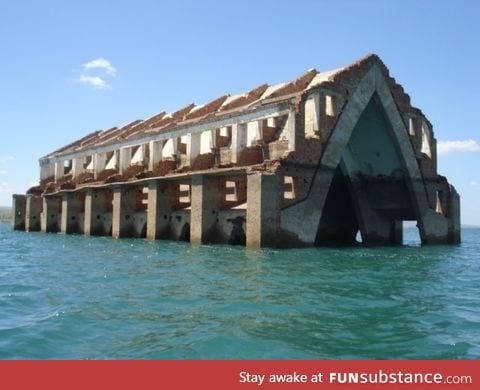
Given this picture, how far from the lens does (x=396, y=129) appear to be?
32.2 m

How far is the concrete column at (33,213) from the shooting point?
→ 48.4 meters

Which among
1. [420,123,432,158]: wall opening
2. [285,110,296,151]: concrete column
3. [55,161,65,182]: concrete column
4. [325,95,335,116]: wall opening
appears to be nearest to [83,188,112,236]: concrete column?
[55,161,65,182]: concrete column

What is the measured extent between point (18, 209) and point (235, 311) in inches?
1857

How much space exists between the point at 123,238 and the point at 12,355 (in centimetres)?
2781

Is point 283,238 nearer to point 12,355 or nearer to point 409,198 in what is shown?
point 409,198

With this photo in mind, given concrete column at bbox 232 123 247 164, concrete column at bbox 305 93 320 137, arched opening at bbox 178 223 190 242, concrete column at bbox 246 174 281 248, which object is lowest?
arched opening at bbox 178 223 190 242

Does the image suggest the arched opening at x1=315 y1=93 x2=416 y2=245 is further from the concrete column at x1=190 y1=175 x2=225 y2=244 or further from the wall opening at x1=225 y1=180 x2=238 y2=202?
the concrete column at x1=190 y1=175 x2=225 y2=244

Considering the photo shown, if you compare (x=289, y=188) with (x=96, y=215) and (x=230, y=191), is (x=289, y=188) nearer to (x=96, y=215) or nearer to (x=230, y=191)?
(x=230, y=191)

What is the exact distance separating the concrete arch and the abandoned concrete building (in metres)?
0.07

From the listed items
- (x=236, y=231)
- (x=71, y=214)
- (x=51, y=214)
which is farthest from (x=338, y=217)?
(x=51, y=214)

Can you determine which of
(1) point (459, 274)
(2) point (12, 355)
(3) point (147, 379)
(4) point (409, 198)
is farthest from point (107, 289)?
(4) point (409, 198)

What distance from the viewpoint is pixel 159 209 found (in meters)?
30.7

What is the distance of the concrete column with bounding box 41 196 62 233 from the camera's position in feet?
149

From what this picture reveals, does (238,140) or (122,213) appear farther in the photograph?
(122,213)
